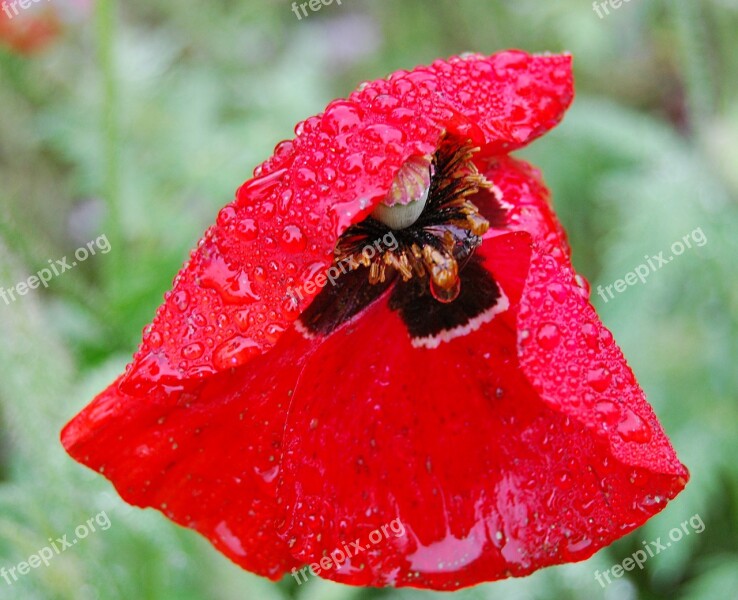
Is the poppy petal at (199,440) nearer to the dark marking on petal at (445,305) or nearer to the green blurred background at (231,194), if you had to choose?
the dark marking on petal at (445,305)

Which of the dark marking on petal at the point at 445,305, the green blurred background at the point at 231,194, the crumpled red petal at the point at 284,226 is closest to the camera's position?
the crumpled red petal at the point at 284,226

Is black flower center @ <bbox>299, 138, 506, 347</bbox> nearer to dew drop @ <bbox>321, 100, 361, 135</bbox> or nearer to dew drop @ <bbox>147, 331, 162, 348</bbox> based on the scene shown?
dew drop @ <bbox>321, 100, 361, 135</bbox>

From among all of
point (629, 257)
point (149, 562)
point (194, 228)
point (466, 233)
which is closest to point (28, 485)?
point (149, 562)

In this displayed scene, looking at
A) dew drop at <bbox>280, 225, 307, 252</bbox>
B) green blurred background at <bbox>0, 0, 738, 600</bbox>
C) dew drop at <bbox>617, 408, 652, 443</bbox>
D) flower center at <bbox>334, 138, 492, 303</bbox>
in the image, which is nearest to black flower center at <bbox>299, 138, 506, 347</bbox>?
flower center at <bbox>334, 138, 492, 303</bbox>

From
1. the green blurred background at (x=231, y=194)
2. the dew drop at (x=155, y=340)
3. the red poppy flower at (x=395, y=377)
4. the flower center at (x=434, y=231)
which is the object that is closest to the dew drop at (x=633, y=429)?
the red poppy flower at (x=395, y=377)

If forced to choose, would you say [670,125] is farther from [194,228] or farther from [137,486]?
[137,486]

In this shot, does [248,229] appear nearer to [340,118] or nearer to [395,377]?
[340,118]

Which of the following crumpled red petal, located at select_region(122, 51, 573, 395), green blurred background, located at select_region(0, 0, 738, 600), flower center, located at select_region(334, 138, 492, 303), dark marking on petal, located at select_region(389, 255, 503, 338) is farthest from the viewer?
green blurred background, located at select_region(0, 0, 738, 600)
